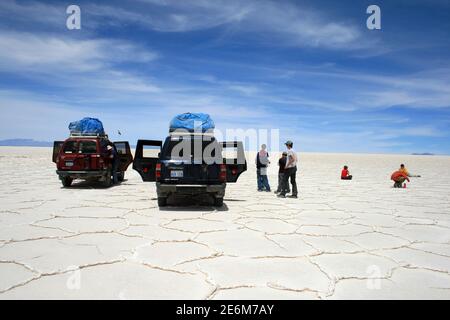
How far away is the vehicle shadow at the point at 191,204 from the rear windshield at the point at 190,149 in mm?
1251

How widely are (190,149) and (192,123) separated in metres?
5.29

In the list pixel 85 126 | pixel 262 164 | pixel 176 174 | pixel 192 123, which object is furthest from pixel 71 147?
pixel 262 164

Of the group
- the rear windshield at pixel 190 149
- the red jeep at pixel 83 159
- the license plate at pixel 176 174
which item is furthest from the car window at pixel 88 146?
the license plate at pixel 176 174

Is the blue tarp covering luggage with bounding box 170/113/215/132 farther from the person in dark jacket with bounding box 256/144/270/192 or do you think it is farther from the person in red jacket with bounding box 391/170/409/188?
the person in red jacket with bounding box 391/170/409/188

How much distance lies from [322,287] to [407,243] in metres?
2.73

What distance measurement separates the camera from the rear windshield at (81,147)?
39.7 ft

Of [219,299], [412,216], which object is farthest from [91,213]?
[412,216]

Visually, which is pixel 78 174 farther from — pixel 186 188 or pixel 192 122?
pixel 186 188

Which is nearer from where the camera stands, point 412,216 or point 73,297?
point 73,297

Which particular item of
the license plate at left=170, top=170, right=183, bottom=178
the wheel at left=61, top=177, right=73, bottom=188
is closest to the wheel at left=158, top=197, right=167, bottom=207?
the license plate at left=170, top=170, right=183, bottom=178

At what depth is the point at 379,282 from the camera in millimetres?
3783

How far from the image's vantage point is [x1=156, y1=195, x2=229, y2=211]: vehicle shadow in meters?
8.41
